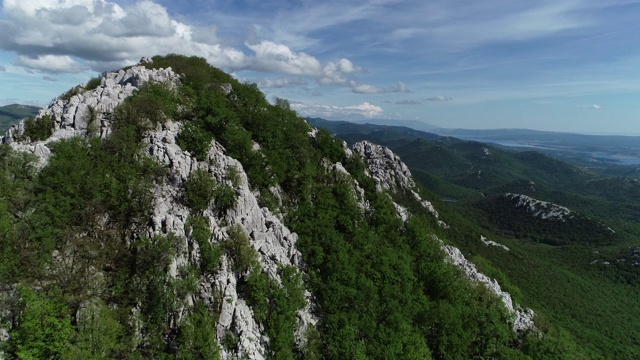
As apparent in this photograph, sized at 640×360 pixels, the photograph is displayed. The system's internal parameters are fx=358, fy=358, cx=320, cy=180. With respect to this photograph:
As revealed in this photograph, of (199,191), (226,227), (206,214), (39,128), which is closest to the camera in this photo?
(199,191)

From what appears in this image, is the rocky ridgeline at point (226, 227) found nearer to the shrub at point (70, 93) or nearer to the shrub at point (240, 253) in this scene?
the shrub at point (240, 253)

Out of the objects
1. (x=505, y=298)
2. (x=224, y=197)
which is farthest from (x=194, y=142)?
(x=505, y=298)

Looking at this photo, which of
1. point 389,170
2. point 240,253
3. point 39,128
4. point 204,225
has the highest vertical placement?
point 39,128

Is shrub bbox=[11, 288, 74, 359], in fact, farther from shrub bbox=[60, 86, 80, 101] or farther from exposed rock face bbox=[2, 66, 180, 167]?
shrub bbox=[60, 86, 80, 101]

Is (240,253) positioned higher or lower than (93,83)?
lower

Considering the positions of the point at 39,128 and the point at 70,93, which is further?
the point at 70,93

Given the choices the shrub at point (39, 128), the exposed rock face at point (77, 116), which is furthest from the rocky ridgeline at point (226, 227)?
the shrub at point (39, 128)

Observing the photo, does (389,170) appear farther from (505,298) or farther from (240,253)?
(240,253)
